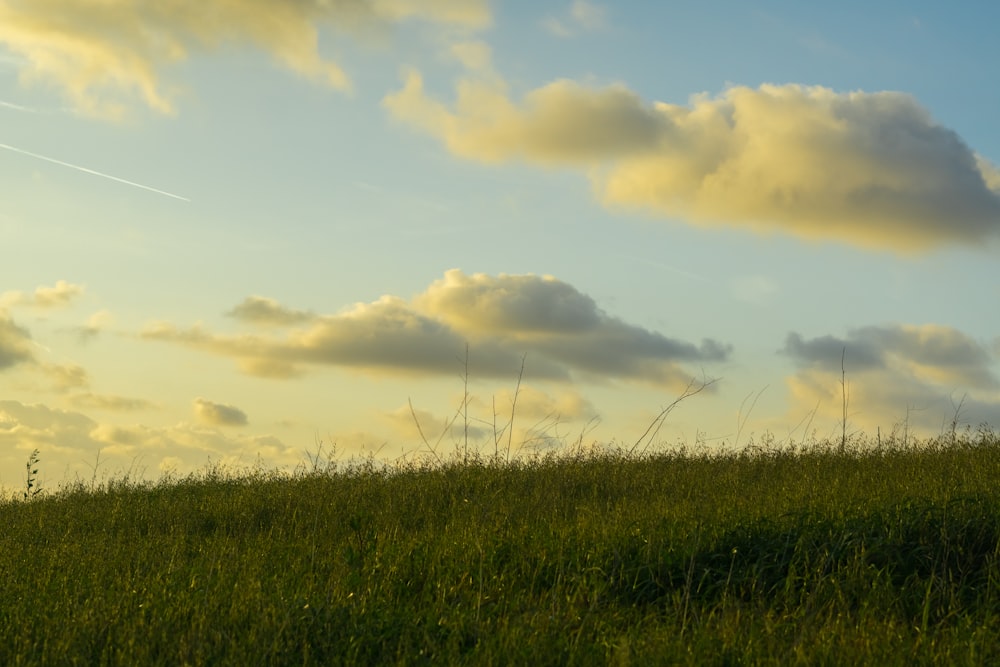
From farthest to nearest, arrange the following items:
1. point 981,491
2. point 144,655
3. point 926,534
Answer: point 981,491
point 926,534
point 144,655

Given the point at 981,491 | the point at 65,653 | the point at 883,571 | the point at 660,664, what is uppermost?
the point at 981,491

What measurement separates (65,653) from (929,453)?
32.3 ft

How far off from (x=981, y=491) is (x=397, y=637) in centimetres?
533

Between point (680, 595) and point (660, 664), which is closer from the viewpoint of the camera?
point (660, 664)

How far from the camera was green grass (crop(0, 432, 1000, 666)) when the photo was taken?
17.3 feet

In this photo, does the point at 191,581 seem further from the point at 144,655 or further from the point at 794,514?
the point at 794,514

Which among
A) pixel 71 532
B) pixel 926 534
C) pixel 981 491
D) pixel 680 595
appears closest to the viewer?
pixel 680 595

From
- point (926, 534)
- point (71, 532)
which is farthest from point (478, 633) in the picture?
point (71, 532)

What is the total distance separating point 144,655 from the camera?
529 centimetres

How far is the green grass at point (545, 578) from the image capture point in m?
5.27

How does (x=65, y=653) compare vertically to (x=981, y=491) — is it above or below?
below

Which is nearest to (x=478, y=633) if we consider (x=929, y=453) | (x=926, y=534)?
(x=926, y=534)

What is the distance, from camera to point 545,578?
653 centimetres

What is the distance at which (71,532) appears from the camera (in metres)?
10.0
